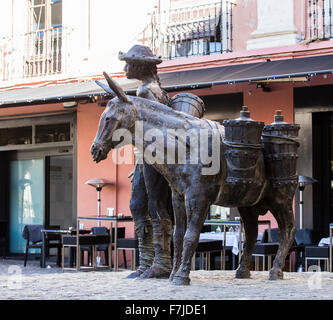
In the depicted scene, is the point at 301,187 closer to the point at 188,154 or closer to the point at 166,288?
the point at 188,154

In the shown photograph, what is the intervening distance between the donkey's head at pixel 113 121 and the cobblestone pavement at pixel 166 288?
1119mm

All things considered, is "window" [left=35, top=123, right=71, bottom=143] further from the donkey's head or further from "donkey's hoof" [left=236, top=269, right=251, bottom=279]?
the donkey's head

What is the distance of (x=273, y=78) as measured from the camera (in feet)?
38.8

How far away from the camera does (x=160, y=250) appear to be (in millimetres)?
7207

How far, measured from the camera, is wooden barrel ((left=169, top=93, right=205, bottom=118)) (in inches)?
286

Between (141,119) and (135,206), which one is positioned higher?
(141,119)

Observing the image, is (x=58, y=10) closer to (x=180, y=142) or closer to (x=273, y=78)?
(x=273, y=78)

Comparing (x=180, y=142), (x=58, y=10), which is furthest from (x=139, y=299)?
(x=58, y=10)

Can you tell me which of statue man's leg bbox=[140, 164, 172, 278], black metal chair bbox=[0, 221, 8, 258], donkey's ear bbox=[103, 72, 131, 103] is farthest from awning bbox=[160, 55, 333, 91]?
black metal chair bbox=[0, 221, 8, 258]

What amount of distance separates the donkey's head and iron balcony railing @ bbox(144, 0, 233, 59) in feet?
28.4

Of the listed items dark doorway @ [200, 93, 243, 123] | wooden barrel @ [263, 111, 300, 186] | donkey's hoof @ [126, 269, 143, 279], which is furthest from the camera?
dark doorway @ [200, 93, 243, 123]

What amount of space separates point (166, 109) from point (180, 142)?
0.34m

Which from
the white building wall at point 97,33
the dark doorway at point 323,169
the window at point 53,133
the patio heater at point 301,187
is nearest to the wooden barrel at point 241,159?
the patio heater at point 301,187

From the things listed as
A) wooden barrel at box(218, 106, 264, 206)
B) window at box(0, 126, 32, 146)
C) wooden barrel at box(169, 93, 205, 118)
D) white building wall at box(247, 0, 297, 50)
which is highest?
white building wall at box(247, 0, 297, 50)
